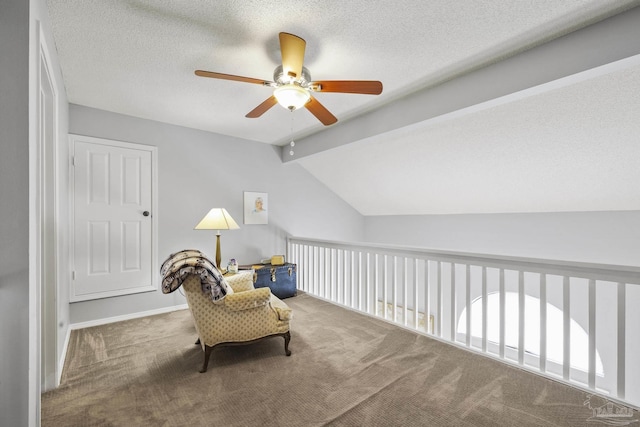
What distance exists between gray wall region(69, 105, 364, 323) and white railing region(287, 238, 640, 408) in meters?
0.57

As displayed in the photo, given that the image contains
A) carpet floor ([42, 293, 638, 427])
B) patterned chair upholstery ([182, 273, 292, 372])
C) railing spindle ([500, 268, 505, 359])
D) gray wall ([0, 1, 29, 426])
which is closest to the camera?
gray wall ([0, 1, 29, 426])

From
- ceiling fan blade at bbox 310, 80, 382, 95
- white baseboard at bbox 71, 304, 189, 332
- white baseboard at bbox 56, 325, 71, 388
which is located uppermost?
ceiling fan blade at bbox 310, 80, 382, 95

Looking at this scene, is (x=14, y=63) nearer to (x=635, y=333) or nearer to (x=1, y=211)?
(x=1, y=211)

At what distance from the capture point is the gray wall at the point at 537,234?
3557 millimetres

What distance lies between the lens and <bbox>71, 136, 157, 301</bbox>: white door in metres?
3.22

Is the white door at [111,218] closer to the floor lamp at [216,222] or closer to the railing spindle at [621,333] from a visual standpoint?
the floor lamp at [216,222]

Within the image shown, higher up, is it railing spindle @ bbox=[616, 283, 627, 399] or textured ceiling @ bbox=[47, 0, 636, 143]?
textured ceiling @ bbox=[47, 0, 636, 143]

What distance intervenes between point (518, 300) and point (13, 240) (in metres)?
3.55

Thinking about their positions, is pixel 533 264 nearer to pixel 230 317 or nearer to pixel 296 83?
pixel 296 83

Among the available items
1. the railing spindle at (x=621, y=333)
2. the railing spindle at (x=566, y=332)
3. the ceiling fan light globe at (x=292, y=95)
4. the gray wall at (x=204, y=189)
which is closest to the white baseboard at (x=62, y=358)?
the gray wall at (x=204, y=189)

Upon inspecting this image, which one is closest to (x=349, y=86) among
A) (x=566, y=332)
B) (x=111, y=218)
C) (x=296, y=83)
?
(x=296, y=83)

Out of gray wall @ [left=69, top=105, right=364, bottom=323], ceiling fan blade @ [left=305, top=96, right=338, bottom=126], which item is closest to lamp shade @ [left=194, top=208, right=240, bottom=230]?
gray wall @ [left=69, top=105, right=364, bottom=323]

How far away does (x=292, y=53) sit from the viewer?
1.89m

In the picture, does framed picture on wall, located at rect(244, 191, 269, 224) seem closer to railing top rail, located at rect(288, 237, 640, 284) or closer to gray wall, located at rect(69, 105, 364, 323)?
gray wall, located at rect(69, 105, 364, 323)
